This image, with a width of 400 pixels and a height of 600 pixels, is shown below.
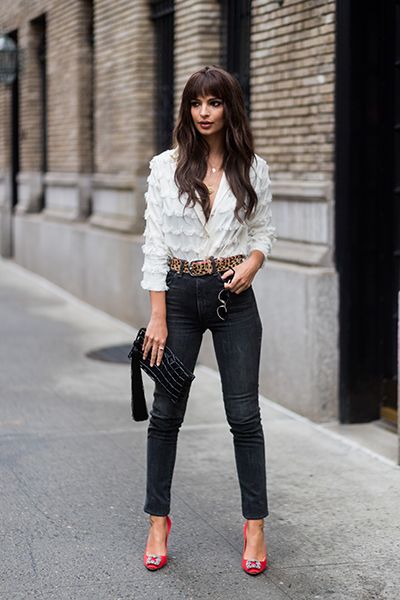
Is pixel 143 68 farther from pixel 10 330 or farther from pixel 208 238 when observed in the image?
pixel 208 238

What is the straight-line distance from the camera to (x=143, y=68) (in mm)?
11844

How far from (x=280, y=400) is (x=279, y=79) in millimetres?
2262

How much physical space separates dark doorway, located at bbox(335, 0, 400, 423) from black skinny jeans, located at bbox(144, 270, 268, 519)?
2.77 m

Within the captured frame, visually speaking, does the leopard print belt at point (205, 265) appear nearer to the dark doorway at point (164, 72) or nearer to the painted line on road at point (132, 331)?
the painted line on road at point (132, 331)

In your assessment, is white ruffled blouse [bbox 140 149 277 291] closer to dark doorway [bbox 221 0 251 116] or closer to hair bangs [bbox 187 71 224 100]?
hair bangs [bbox 187 71 224 100]

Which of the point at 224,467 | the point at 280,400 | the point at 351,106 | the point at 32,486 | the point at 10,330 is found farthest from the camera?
the point at 10,330

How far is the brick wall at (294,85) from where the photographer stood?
771cm

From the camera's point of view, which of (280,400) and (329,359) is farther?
(280,400)

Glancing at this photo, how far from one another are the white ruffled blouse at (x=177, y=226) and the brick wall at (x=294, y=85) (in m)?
3.08

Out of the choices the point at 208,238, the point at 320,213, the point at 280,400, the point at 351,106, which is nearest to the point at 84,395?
the point at 280,400

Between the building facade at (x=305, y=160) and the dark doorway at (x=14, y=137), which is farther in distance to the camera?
the dark doorway at (x=14, y=137)

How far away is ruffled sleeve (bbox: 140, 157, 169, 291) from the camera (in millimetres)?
4711

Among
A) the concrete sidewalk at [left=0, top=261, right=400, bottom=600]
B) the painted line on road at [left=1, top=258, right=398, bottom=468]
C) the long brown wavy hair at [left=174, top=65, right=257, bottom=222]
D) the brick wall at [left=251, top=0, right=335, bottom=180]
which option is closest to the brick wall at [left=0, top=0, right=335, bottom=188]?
the brick wall at [left=251, top=0, right=335, bottom=180]

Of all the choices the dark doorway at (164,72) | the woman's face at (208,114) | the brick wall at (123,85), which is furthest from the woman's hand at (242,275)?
the brick wall at (123,85)
